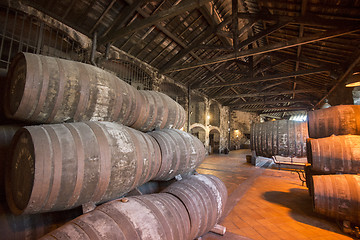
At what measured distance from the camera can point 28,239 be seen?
1.26m

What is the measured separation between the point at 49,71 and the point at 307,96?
18.4m

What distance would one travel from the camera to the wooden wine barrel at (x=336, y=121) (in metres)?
3.54

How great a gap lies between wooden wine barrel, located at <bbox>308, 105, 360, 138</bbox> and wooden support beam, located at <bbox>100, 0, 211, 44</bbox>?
4.19 meters

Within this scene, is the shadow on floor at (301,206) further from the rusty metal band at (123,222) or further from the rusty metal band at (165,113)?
the rusty metal band at (123,222)

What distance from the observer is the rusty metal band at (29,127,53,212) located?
1151mm

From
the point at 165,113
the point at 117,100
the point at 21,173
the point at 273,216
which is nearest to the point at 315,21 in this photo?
the point at 165,113

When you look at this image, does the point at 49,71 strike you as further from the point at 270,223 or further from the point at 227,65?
the point at 227,65

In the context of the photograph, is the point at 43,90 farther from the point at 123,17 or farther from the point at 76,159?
the point at 123,17

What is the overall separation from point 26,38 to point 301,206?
947 centimetres

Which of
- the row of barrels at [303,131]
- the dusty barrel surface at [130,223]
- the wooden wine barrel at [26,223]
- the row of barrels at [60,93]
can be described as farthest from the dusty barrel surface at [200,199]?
the row of barrels at [303,131]

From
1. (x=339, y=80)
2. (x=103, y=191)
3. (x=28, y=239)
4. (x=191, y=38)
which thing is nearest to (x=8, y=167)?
(x=28, y=239)

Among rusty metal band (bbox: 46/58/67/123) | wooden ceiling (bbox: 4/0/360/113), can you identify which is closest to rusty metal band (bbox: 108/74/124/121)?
rusty metal band (bbox: 46/58/67/123)

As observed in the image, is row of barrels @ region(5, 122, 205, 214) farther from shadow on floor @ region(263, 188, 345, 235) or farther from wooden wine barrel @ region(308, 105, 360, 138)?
wooden wine barrel @ region(308, 105, 360, 138)

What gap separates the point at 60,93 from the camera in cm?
168
